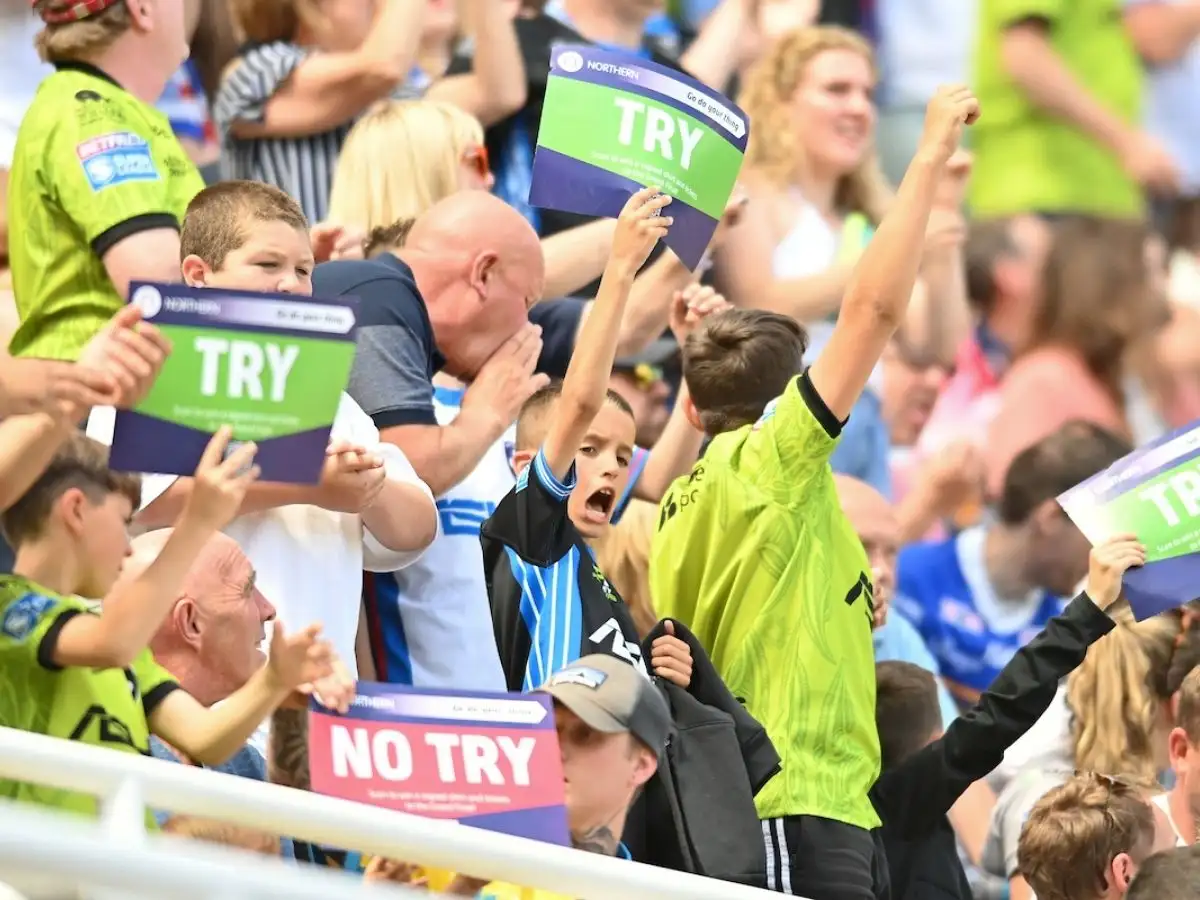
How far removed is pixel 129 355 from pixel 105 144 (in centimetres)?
149

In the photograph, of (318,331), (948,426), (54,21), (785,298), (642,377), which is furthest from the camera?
(948,426)

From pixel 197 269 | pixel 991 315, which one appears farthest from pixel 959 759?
pixel 991 315

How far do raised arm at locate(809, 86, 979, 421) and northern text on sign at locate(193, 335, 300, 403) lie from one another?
1.09 meters

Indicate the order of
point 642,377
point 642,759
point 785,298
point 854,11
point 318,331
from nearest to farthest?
point 318,331, point 642,759, point 642,377, point 785,298, point 854,11

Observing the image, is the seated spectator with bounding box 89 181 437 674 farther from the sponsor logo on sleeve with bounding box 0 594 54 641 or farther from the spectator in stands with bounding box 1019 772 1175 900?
the spectator in stands with bounding box 1019 772 1175 900

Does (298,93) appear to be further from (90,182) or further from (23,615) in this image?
(23,615)

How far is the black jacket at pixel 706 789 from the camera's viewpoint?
4.16 m

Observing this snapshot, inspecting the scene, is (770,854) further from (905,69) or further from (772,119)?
→ (905,69)

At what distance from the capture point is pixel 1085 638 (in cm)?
469

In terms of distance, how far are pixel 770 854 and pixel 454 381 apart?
4.67 ft

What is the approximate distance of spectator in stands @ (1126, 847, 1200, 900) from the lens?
12.4 ft

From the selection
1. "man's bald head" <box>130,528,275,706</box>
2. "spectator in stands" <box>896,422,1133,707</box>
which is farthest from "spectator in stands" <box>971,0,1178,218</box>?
"man's bald head" <box>130,528,275,706</box>

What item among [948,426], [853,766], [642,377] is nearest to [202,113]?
[642,377]

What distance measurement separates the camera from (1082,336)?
28.2 ft
